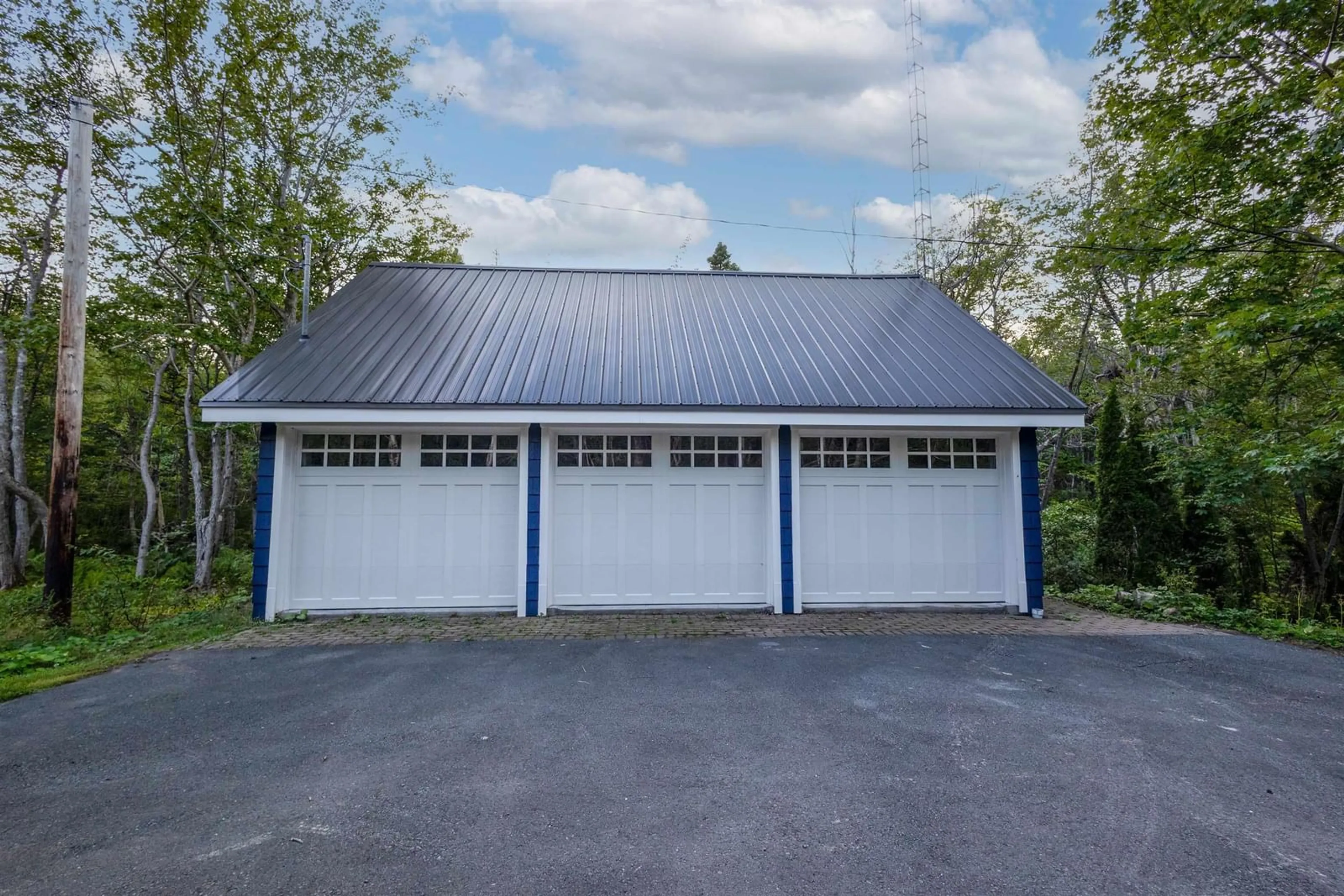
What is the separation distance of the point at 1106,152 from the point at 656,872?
51.2 ft

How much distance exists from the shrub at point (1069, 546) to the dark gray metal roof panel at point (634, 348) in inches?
114

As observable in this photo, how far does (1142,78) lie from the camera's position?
657 centimetres

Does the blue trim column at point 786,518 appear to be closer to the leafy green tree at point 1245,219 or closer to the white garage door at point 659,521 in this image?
the white garage door at point 659,521

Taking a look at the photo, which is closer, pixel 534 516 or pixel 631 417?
pixel 631 417

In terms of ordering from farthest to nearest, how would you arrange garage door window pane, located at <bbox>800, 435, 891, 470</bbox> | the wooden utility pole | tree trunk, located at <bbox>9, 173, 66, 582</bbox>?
tree trunk, located at <bbox>9, 173, 66, 582</bbox>, garage door window pane, located at <bbox>800, 435, 891, 470</bbox>, the wooden utility pole

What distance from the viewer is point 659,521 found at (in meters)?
6.49

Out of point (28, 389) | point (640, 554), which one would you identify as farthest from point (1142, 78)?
point (28, 389)

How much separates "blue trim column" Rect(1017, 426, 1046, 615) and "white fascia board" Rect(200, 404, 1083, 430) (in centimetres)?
33

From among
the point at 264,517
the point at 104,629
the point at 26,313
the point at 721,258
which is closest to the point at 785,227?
the point at 264,517

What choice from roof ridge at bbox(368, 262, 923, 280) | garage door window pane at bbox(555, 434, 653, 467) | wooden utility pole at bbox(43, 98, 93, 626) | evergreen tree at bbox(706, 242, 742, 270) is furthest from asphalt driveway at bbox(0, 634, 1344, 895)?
evergreen tree at bbox(706, 242, 742, 270)

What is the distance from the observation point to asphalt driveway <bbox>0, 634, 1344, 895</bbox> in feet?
6.71

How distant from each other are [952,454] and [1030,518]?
107 cm

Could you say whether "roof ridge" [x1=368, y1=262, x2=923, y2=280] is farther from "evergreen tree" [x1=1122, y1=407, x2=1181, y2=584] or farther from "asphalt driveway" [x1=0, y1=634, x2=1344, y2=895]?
"asphalt driveway" [x1=0, y1=634, x2=1344, y2=895]

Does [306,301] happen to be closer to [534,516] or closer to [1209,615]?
[534,516]
